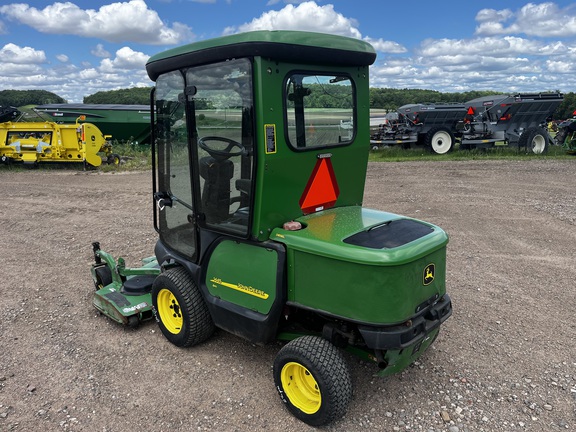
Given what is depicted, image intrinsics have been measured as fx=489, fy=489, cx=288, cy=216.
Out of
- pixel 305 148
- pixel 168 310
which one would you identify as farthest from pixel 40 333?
pixel 305 148

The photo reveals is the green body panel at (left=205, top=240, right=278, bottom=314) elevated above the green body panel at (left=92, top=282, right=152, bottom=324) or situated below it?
above

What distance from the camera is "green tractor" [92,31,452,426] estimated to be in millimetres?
2895

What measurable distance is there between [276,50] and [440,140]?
14122 mm

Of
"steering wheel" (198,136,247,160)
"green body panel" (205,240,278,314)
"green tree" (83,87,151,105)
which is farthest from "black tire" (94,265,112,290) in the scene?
"green tree" (83,87,151,105)

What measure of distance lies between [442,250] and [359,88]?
1.32 m

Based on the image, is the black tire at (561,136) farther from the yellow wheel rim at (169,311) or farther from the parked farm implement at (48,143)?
the yellow wheel rim at (169,311)

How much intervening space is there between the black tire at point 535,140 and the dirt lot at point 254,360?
29.2 ft

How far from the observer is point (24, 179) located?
12133 mm

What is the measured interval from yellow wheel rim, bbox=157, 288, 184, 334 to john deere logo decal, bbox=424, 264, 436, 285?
6.36 ft

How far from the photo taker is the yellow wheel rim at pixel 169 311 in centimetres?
391

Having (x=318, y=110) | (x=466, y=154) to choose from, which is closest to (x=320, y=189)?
(x=318, y=110)

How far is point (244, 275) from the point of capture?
3.35 m

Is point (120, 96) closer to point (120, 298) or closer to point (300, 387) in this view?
point (120, 298)

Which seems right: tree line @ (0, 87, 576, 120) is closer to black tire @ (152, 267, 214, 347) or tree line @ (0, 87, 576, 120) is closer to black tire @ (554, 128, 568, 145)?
black tire @ (554, 128, 568, 145)
